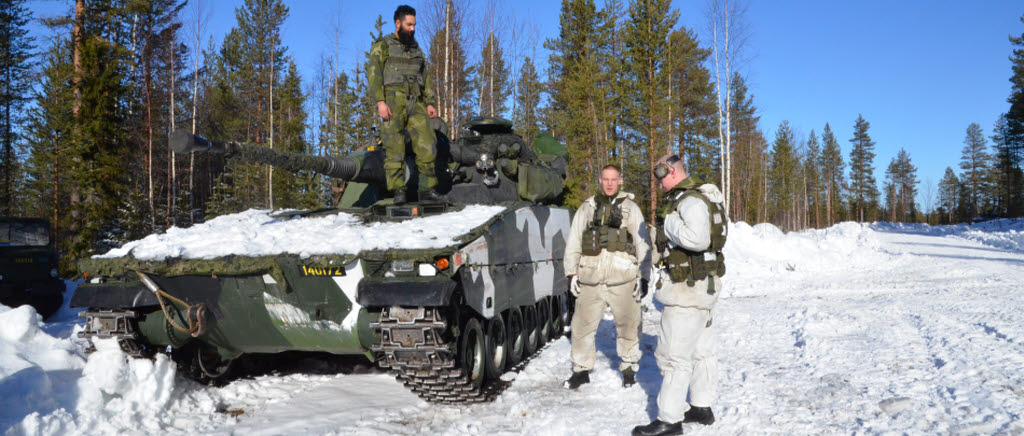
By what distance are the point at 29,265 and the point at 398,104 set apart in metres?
8.08

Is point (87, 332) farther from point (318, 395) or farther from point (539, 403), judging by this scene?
point (539, 403)

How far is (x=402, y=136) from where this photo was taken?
19.9 ft

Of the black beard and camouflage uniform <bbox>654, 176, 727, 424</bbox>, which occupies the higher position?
the black beard

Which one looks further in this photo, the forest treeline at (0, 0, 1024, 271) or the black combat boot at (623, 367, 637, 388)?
the forest treeline at (0, 0, 1024, 271)

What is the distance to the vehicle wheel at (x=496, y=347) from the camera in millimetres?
5988

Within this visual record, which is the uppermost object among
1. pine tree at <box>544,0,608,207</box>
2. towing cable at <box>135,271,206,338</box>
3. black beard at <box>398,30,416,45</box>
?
pine tree at <box>544,0,608,207</box>

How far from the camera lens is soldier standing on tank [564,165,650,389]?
5488mm

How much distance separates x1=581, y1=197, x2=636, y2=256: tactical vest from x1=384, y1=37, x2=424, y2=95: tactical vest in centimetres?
224

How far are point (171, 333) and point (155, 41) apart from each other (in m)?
21.5

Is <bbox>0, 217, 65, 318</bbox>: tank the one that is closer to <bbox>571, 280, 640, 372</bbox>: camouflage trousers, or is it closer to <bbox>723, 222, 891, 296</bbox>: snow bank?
<bbox>571, 280, 640, 372</bbox>: camouflage trousers

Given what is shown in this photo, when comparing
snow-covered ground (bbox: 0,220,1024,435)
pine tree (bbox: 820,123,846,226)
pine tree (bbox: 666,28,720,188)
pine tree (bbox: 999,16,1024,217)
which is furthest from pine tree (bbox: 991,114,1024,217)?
Result: snow-covered ground (bbox: 0,220,1024,435)

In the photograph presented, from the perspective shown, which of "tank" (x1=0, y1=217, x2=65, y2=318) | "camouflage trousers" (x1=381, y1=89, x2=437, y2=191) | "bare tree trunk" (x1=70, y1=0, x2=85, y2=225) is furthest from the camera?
"bare tree trunk" (x1=70, y1=0, x2=85, y2=225)

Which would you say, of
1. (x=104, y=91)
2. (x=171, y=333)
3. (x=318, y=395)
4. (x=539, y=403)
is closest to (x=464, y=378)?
(x=539, y=403)

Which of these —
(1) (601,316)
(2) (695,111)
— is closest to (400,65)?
(1) (601,316)
